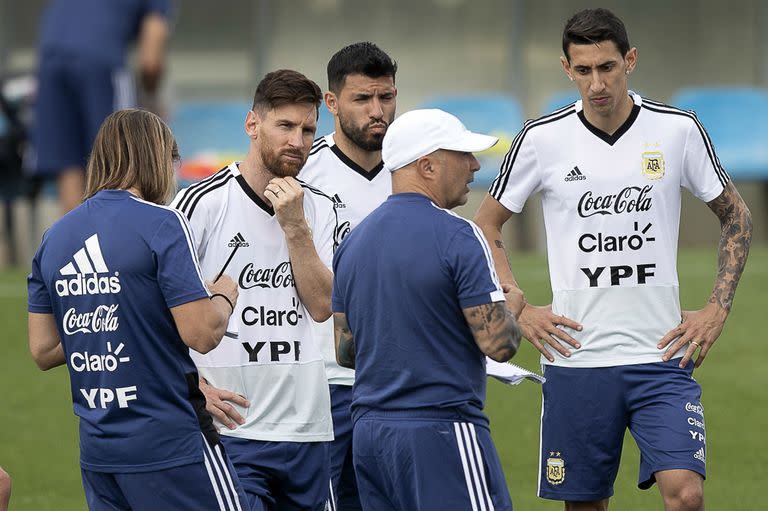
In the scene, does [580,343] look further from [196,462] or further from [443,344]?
[196,462]

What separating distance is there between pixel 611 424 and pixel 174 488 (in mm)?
2294

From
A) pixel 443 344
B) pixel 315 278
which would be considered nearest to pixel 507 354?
pixel 443 344

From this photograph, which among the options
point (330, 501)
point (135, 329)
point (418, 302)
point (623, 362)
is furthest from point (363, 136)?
point (135, 329)

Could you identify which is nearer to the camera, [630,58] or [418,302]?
[418,302]

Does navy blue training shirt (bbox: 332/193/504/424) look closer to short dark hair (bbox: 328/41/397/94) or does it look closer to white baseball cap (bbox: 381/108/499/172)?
white baseball cap (bbox: 381/108/499/172)

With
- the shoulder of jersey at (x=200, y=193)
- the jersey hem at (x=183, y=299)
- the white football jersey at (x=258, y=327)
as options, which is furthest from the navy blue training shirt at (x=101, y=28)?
the jersey hem at (x=183, y=299)

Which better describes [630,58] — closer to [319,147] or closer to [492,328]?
[319,147]

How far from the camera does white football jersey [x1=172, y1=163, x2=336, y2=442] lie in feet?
19.6

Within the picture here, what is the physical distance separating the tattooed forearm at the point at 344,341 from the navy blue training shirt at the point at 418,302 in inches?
6.7

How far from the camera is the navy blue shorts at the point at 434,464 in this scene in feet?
16.9

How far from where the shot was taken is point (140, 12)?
12.5m

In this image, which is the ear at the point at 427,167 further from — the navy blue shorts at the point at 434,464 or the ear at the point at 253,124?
the ear at the point at 253,124

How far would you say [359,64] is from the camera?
22.8 feet

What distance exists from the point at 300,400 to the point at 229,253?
646 millimetres
